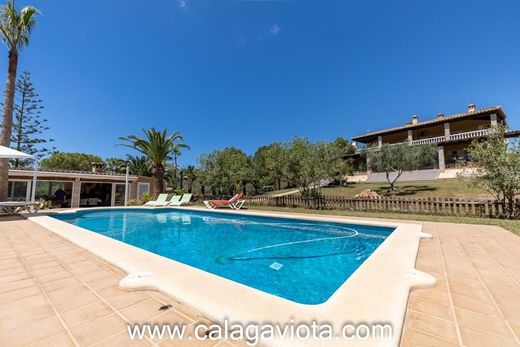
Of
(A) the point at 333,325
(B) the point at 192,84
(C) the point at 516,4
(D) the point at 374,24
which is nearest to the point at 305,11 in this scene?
(D) the point at 374,24

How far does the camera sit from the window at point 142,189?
68.8 ft

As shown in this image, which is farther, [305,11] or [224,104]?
[224,104]

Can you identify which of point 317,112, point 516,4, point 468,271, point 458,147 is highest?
point 317,112

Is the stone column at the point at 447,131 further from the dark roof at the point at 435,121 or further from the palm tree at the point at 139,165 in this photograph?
the palm tree at the point at 139,165

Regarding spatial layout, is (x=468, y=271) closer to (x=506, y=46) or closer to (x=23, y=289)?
(x=23, y=289)

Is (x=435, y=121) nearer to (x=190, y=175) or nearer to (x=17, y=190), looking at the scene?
(x=190, y=175)

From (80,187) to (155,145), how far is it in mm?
6756

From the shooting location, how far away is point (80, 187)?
17641 millimetres

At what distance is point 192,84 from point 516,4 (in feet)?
75.1

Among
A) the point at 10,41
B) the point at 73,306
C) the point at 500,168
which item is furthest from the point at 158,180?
the point at 500,168

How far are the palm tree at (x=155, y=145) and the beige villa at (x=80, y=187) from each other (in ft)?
6.27

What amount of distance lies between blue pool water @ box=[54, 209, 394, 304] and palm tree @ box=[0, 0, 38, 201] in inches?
307

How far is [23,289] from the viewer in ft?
8.53

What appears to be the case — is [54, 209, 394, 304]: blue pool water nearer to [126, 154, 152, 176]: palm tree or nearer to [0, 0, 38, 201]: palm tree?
[0, 0, 38, 201]: palm tree
